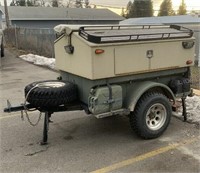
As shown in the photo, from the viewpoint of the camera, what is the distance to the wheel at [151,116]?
15.4 ft

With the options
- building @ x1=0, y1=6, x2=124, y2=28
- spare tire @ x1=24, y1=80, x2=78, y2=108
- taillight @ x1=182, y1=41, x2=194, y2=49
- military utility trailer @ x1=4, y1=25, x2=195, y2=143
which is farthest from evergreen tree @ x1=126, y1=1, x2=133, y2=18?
spare tire @ x1=24, y1=80, x2=78, y2=108

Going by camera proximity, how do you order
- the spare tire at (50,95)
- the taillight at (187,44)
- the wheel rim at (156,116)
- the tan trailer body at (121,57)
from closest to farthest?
the tan trailer body at (121,57) < the spare tire at (50,95) < the wheel rim at (156,116) < the taillight at (187,44)

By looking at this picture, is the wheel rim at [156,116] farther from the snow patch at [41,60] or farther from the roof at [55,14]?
the roof at [55,14]

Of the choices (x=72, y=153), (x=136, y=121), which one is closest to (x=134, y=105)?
(x=136, y=121)

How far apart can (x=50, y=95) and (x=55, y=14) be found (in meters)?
40.9

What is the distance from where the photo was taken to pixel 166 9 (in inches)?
2655

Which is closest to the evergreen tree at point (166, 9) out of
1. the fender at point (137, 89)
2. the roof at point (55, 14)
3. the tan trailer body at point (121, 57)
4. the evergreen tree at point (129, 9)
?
the evergreen tree at point (129, 9)

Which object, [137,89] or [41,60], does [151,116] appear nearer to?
[137,89]

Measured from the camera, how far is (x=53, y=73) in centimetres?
1124

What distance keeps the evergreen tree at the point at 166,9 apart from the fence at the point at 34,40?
48150mm

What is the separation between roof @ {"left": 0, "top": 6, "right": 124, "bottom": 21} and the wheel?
37.0 meters

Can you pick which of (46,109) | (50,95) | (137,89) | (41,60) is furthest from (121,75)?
(41,60)

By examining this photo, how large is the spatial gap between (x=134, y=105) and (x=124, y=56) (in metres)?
0.76

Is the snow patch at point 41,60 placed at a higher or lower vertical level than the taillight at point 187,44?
lower
